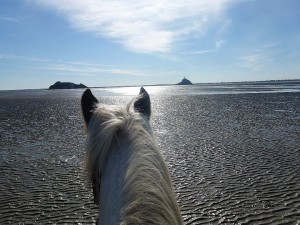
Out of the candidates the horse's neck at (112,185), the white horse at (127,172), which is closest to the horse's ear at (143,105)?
the white horse at (127,172)

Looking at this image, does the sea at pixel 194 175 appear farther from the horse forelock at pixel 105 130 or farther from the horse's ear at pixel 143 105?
the horse forelock at pixel 105 130

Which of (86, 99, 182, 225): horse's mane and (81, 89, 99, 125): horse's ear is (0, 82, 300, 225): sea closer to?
(81, 89, 99, 125): horse's ear

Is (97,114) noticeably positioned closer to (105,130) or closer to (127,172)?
(105,130)

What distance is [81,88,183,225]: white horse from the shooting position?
1.38 metres

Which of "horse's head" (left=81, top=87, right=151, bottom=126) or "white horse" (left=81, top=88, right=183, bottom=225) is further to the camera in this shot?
"horse's head" (left=81, top=87, right=151, bottom=126)

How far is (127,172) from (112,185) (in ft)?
0.39

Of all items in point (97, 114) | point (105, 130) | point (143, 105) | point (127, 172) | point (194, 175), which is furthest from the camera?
point (194, 175)

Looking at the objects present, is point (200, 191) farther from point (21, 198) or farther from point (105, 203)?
point (105, 203)

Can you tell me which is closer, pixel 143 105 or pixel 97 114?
pixel 97 114

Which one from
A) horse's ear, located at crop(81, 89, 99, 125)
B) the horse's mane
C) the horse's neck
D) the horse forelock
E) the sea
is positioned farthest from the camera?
the sea

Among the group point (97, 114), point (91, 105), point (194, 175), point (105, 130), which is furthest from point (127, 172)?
point (194, 175)

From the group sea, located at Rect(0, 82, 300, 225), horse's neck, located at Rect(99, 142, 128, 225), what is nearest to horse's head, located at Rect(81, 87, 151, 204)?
horse's neck, located at Rect(99, 142, 128, 225)

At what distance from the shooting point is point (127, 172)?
1584 millimetres

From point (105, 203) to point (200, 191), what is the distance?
9258mm
